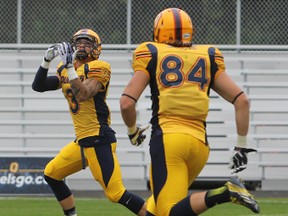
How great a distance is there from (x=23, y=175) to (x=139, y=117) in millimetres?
2136

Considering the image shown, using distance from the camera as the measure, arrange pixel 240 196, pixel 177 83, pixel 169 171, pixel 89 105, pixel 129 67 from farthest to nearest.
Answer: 1. pixel 129 67
2. pixel 89 105
3. pixel 177 83
4. pixel 169 171
5. pixel 240 196

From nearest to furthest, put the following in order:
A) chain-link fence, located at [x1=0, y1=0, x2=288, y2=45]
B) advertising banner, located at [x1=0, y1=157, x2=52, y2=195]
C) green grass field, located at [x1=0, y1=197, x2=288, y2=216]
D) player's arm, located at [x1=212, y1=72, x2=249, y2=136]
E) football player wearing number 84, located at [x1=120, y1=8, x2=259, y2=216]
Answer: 1. football player wearing number 84, located at [x1=120, y1=8, x2=259, y2=216]
2. player's arm, located at [x1=212, y1=72, x2=249, y2=136]
3. green grass field, located at [x1=0, y1=197, x2=288, y2=216]
4. advertising banner, located at [x1=0, y1=157, x2=52, y2=195]
5. chain-link fence, located at [x1=0, y1=0, x2=288, y2=45]

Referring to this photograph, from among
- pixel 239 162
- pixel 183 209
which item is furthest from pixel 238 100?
pixel 183 209

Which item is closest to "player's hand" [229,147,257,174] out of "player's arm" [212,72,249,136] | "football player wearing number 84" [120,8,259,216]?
"football player wearing number 84" [120,8,259,216]

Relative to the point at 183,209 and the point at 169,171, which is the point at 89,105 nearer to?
the point at 169,171

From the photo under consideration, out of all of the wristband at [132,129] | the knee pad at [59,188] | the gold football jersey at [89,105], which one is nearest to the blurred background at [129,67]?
the knee pad at [59,188]

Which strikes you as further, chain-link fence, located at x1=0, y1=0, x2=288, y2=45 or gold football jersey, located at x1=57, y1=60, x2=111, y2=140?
chain-link fence, located at x1=0, y1=0, x2=288, y2=45

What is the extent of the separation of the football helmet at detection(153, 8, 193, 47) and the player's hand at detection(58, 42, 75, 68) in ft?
4.23

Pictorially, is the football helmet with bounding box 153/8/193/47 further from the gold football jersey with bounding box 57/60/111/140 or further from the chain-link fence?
the chain-link fence

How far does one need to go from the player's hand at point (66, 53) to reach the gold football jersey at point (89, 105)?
1.95 feet

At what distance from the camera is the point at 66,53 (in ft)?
24.4

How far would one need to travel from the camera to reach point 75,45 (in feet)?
27.2

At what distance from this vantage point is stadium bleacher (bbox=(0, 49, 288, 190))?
1450 centimetres

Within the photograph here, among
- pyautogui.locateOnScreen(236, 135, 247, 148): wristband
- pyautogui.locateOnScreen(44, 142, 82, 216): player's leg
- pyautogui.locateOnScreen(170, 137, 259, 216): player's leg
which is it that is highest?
pyautogui.locateOnScreen(236, 135, 247, 148): wristband
